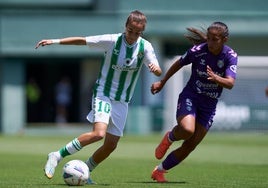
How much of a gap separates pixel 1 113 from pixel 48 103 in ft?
10.6

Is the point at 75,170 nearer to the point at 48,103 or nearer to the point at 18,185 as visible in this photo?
the point at 18,185

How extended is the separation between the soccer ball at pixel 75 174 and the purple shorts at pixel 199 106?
5.29 ft

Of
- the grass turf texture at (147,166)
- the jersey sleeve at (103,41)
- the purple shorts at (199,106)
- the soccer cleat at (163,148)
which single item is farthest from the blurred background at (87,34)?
the jersey sleeve at (103,41)

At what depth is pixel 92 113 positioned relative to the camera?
11.9 meters

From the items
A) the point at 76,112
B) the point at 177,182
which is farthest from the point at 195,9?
the point at 177,182

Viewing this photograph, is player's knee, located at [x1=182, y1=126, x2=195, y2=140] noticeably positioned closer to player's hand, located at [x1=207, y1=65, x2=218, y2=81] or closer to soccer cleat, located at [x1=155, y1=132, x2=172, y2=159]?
soccer cleat, located at [x1=155, y1=132, x2=172, y2=159]

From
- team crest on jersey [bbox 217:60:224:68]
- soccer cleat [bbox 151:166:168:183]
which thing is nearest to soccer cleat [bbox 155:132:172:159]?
soccer cleat [bbox 151:166:168:183]

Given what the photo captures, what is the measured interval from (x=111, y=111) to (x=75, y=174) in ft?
3.65

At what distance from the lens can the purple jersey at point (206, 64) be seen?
11977mm

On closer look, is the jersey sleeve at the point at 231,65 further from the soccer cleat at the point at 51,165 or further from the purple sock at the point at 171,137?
the soccer cleat at the point at 51,165

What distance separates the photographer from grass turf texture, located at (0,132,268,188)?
40.2 ft

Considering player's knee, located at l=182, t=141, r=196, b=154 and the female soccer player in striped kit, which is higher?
the female soccer player in striped kit

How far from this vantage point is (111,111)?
12023mm

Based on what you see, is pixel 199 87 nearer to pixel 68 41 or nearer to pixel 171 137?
pixel 171 137
